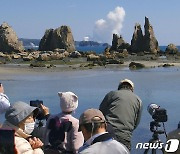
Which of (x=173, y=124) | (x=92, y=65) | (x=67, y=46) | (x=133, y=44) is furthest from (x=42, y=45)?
(x=173, y=124)

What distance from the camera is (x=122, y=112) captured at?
5820 mm

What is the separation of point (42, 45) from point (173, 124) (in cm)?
7548

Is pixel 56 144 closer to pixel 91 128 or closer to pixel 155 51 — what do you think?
pixel 91 128

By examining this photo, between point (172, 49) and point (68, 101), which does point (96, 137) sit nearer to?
point (68, 101)

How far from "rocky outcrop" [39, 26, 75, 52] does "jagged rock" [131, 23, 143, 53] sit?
10.9m

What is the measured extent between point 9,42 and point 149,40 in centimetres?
2383

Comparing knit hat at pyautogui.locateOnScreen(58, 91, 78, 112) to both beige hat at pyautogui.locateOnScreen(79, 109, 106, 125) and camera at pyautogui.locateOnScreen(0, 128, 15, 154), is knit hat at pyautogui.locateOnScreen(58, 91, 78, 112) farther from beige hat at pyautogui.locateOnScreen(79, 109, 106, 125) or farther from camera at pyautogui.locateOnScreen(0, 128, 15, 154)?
camera at pyautogui.locateOnScreen(0, 128, 15, 154)

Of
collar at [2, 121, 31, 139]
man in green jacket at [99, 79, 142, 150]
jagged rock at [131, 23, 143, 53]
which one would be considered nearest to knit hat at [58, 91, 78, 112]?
man in green jacket at [99, 79, 142, 150]

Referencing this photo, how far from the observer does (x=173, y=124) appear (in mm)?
11383

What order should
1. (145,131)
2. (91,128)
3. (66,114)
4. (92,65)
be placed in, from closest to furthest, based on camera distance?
(91,128) < (66,114) < (145,131) < (92,65)

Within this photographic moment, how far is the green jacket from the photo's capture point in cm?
581

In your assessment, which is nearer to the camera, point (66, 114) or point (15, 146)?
point (15, 146)

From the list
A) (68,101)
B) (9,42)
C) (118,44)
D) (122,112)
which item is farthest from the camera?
(118,44)

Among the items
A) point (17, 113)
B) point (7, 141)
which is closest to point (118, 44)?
point (17, 113)
